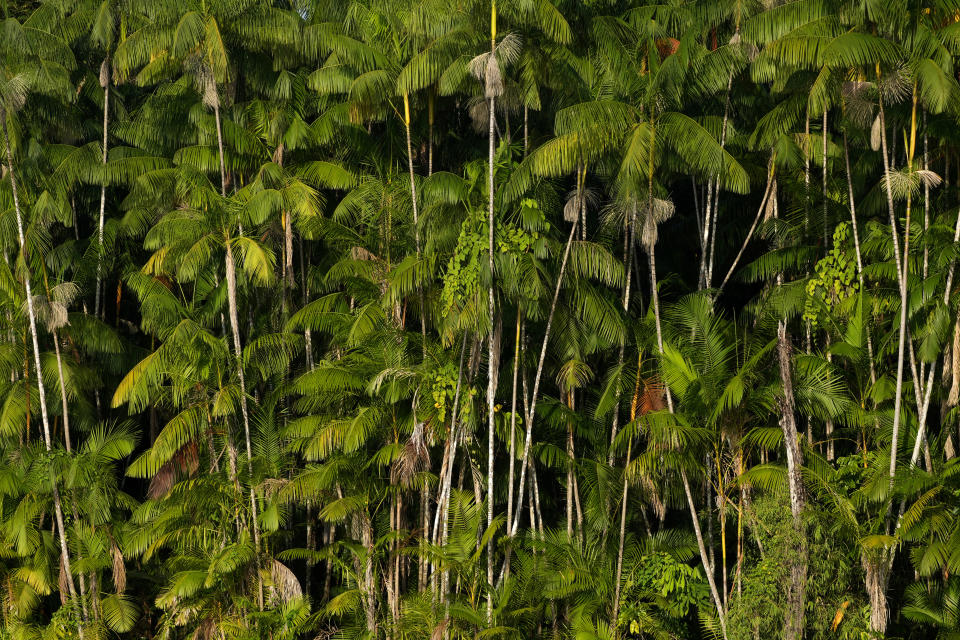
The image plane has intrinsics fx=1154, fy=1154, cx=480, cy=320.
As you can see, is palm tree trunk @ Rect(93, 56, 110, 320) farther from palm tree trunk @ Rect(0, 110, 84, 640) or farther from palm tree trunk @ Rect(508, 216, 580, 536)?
palm tree trunk @ Rect(508, 216, 580, 536)

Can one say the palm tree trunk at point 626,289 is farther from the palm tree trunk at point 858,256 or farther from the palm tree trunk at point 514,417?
the palm tree trunk at point 858,256

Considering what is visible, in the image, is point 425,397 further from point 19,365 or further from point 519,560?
point 19,365

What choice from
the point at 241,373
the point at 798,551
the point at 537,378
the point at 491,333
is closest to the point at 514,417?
the point at 537,378

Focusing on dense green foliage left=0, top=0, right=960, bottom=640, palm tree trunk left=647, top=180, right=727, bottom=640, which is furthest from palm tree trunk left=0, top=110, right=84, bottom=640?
palm tree trunk left=647, top=180, right=727, bottom=640

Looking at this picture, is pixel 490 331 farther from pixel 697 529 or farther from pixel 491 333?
pixel 697 529

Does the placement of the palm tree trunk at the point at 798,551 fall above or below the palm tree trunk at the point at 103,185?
below

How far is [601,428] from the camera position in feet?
54.8

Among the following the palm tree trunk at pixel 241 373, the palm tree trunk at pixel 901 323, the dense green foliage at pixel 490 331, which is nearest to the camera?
the palm tree trunk at pixel 901 323

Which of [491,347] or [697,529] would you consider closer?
[697,529]

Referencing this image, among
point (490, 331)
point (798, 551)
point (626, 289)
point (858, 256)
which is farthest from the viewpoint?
point (626, 289)

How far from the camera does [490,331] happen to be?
49.6 ft

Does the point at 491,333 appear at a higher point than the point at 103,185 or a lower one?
lower

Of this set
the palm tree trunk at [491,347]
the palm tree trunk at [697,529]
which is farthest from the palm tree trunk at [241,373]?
the palm tree trunk at [697,529]

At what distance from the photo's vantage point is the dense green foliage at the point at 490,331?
14695 millimetres
